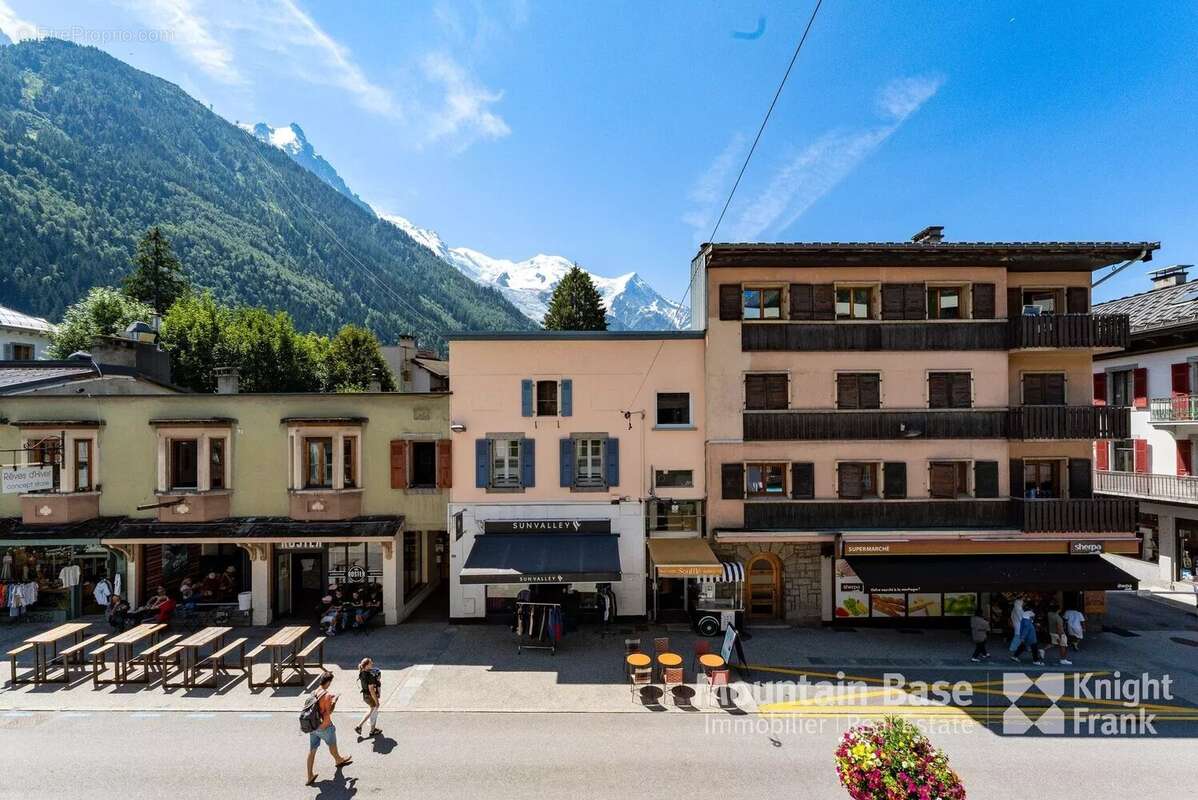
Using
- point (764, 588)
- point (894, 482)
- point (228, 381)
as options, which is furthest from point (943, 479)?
point (228, 381)

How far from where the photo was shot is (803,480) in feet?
62.5

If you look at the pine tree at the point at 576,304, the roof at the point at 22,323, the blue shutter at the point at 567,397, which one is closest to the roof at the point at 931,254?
the blue shutter at the point at 567,397

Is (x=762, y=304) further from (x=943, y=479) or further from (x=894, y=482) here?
(x=943, y=479)

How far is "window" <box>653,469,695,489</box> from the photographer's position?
19.6 metres

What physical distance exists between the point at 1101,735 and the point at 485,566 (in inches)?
664

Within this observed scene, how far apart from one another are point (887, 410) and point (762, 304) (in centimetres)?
609

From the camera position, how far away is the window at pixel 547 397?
19.7m

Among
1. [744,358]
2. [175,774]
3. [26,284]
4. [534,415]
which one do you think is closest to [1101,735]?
[744,358]

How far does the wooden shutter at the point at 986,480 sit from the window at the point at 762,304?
9412 mm

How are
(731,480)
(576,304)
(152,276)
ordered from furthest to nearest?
(576,304) < (152,276) < (731,480)

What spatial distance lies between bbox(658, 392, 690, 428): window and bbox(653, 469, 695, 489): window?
6.22 feet

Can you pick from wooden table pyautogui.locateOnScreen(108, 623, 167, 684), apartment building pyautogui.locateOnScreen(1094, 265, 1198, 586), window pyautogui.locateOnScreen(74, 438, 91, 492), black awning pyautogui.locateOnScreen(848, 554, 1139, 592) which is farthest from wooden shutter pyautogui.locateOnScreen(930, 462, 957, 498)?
window pyautogui.locateOnScreen(74, 438, 91, 492)

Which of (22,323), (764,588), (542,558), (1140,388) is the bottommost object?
(764,588)

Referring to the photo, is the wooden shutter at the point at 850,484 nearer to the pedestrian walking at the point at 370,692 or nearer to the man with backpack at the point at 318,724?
the pedestrian walking at the point at 370,692
